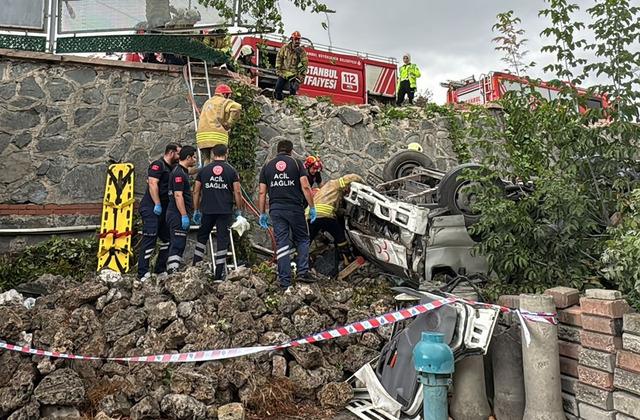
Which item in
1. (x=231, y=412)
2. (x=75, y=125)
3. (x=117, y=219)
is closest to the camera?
(x=231, y=412)

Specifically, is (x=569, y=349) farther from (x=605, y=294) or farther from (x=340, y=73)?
(x=340, y=73)

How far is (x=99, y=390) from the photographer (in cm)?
411

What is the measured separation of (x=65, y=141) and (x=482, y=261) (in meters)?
5.68

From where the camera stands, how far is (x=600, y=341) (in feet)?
11.4

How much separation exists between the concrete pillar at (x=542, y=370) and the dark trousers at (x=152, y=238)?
423 centimetres

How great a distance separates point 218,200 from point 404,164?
3.25 meters

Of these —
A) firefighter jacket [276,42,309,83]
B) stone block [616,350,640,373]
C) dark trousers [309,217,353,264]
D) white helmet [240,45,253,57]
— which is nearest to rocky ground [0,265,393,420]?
dark trousers [309,217,353,264]

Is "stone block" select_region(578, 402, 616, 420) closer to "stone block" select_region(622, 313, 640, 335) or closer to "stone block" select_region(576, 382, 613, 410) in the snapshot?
"stone block" select_region(576, 382, 613, 410)

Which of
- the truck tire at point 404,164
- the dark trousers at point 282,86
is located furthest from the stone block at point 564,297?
the dark trousers at point 282,86

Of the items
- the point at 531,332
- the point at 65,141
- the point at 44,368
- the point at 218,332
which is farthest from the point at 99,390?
the point at 65,141

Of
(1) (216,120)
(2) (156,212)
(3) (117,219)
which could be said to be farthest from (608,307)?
(3) (117,219)

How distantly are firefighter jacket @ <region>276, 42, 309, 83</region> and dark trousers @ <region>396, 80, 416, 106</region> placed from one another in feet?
12.3

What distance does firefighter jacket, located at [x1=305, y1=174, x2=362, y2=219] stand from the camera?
655 cm

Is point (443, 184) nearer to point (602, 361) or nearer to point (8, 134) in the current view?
point (602, 361)
